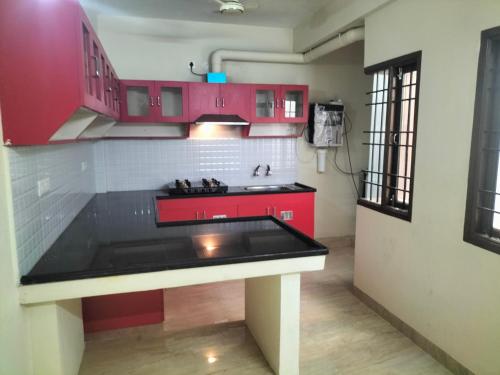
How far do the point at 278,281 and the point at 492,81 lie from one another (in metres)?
1.63

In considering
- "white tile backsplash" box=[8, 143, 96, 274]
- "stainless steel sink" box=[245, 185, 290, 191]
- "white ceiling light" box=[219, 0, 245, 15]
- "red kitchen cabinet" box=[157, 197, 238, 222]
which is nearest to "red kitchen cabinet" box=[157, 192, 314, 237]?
"red kitchen cabinet" box=[157, 197, 238, 222]

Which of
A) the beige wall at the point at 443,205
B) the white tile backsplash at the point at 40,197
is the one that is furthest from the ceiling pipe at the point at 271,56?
the white tile backsplash at the point at 40,197

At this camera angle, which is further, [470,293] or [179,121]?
[179,121]

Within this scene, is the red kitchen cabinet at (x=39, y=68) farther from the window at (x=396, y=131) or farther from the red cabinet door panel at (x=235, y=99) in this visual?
the red cabinet door panel at (x=235, y=99)

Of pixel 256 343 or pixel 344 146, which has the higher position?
pixel 344 146

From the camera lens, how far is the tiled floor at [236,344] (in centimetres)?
225

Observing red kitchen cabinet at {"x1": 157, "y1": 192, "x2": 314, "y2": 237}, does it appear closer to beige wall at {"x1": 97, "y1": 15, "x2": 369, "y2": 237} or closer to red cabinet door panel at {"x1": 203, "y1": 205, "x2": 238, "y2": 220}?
red cabinet door panel at {"x1": 203, "y1": 205, "x2": 238, "y2": 220}

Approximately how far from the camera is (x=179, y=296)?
3271mm

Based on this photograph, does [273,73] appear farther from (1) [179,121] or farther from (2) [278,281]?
(2) [278,281]

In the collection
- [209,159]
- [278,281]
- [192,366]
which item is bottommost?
[192,366]

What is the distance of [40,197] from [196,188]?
6.84ft

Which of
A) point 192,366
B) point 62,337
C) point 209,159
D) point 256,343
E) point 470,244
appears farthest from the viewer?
point 209,159

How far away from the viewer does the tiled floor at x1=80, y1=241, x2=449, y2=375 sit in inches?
88.7

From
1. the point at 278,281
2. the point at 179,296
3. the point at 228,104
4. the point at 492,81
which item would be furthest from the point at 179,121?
the point at 492,81
